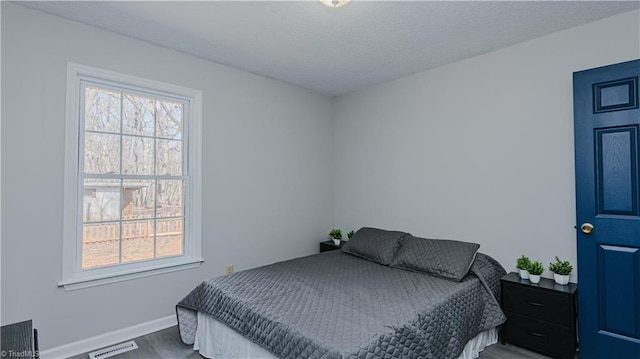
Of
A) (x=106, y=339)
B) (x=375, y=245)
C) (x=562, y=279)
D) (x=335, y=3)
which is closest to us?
(x=335, y=3)

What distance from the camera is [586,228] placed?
92.4 inches

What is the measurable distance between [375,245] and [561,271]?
151cm

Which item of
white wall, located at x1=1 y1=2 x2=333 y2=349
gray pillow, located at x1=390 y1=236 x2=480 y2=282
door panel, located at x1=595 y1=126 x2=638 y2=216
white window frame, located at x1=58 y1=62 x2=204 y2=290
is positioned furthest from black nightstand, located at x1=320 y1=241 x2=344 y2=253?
door panel, located at x1=595 y1=126 x2=638 y2=216

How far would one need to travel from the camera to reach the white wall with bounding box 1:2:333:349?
2268mm

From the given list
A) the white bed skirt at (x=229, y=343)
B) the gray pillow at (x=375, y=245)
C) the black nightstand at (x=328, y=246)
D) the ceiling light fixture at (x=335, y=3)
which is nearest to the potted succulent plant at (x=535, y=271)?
the white bed skirt at (x=229, y=343)

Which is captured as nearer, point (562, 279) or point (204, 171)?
point (562, 279)

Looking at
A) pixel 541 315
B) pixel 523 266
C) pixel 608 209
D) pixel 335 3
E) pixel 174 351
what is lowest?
pixel 174 351

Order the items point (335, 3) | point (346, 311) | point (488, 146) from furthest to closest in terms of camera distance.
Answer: point (488, 146) < point (335, 3) < point (346, 311)

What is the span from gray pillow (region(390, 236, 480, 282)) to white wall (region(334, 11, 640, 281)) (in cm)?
38

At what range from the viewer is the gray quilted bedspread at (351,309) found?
1680 millimetres

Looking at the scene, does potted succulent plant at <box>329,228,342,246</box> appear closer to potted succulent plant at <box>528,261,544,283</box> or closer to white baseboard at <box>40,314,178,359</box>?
white baseboard at <box>40,314,178,359</box>

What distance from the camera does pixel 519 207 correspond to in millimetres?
2809

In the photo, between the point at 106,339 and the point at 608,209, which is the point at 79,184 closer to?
the point at 106,339

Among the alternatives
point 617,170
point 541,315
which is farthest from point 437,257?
point 617,170
